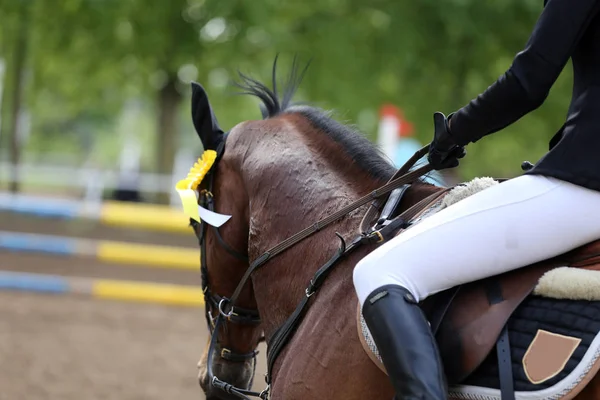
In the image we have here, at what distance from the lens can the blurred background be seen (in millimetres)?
7340

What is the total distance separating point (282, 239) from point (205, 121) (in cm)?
72

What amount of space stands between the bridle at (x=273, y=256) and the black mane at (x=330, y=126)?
19 cm

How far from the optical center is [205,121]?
3258 millimetres

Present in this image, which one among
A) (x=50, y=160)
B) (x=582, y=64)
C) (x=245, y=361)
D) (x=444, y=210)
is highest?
(x=582, y=64)

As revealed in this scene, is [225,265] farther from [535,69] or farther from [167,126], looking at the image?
[167,126]

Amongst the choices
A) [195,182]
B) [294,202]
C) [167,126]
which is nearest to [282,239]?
[294,202]

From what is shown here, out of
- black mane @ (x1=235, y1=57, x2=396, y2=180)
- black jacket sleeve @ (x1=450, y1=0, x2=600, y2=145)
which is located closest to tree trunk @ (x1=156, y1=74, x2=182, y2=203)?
black mane @ (x1=235, y1=57, x2=396, y2=180)

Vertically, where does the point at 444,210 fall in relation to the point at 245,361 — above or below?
above

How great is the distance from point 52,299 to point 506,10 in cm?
775

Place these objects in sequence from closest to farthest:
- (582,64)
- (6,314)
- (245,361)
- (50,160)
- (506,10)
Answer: (582,64), (245,361), (6,314), (506,10), (50,160)

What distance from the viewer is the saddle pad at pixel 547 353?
189 cm

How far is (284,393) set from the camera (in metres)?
2.42

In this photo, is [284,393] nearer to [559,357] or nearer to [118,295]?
[559,357]

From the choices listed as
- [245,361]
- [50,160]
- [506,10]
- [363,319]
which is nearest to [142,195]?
[506,10]
